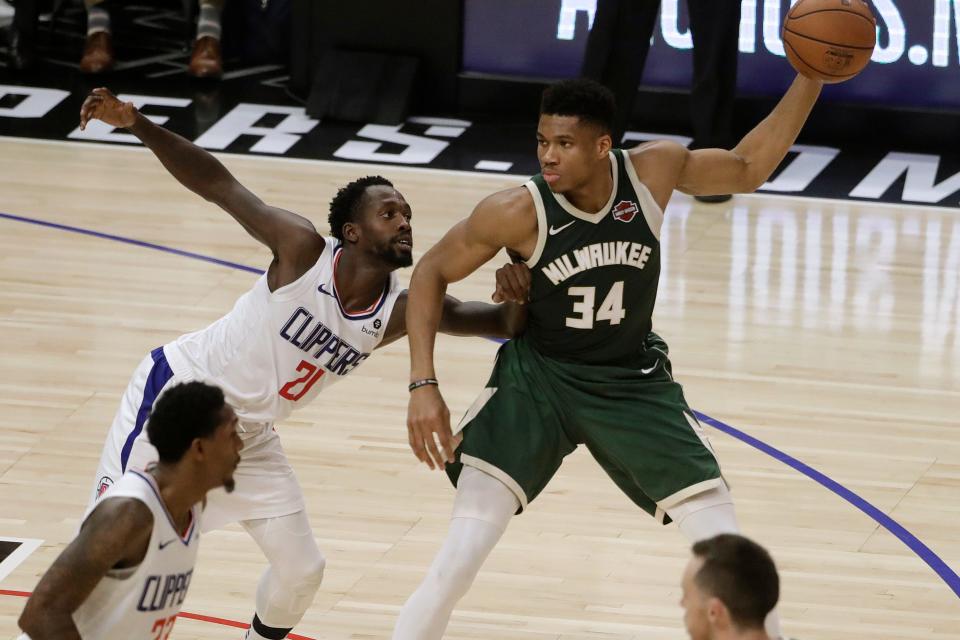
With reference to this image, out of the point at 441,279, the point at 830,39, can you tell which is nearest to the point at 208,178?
the point at 441,279

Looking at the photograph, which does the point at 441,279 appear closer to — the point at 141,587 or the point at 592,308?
the point at 592,308

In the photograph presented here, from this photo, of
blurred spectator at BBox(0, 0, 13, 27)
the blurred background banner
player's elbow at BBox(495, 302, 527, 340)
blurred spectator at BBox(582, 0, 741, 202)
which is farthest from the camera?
blurred spectator at BBox(0, 0, 13, 27)

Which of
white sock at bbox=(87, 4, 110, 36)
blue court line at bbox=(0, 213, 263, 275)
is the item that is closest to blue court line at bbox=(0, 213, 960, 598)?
blue court line at bbox=(0, 213, 263, 275)

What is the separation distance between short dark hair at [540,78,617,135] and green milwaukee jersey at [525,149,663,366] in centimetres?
22

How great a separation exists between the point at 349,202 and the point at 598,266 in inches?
32.8

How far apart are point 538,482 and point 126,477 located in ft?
4.88

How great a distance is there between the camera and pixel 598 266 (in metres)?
4.62

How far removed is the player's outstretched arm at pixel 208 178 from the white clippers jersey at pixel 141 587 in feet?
4.61

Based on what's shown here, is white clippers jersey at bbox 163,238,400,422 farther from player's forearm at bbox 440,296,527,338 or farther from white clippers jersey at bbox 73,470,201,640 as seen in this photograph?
white clippers jersey at bbox 73,470,201,640

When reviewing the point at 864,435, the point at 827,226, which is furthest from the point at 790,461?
the point at 827,226

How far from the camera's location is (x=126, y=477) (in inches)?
142

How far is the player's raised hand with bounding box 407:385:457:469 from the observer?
14.8ft

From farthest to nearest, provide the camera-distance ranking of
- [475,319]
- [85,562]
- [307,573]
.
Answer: [475,319] → [307,573] → [85,562]

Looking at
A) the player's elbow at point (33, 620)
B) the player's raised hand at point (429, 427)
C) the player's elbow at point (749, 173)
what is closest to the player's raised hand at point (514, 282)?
the player's raised hand at point (429, 427)
